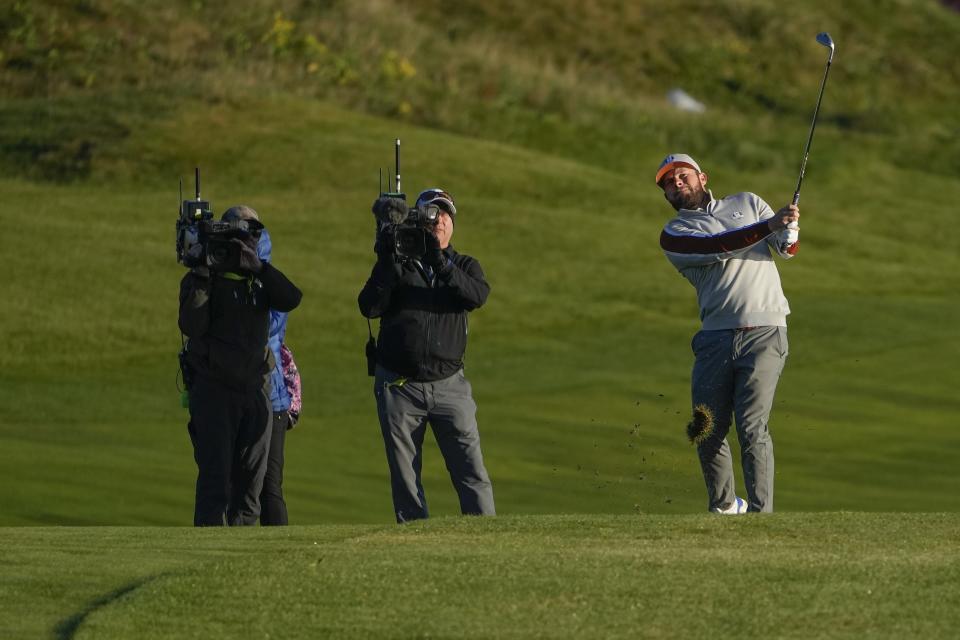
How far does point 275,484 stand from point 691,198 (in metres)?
2.90

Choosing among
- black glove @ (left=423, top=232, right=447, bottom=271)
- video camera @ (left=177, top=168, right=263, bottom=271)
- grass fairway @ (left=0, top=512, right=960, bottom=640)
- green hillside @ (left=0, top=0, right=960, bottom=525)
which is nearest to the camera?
grass fairway @ (left=0, top=512, right=960, bottom=640)

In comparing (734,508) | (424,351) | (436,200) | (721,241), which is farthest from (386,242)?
(734,508)

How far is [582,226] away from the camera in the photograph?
29594 millimetres

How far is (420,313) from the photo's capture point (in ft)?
34.0

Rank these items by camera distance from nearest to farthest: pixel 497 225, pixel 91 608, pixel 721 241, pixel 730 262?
pixel 91 608
pixel 721 241
pixel 730 262
pixel 497 225

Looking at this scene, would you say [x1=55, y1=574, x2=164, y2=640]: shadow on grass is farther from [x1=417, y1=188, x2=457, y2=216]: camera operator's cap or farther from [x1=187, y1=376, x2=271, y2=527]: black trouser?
[x1=417, y1=188, x2=457, y2=216]: camera operator's cap

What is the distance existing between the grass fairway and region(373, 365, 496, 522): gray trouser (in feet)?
5.18

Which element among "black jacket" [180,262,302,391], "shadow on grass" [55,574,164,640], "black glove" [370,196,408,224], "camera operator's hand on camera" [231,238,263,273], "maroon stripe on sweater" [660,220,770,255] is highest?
"black glove" [370,196,408,224]

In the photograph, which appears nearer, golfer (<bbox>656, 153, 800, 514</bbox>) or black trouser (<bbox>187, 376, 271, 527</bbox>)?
golfer (<bbox>656, 153, 800, 514</bbox>)

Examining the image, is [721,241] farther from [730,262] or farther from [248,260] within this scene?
[248,260]

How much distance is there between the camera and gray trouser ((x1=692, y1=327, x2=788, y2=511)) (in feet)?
32.3

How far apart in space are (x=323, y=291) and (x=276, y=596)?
57.3 ft

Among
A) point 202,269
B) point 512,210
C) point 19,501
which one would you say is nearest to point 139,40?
point 512,210

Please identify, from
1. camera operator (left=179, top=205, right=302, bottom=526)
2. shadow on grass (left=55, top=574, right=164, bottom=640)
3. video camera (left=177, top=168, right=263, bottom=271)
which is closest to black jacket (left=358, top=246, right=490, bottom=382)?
camera operator (left=179, top=205, right=302, bottom=526)
